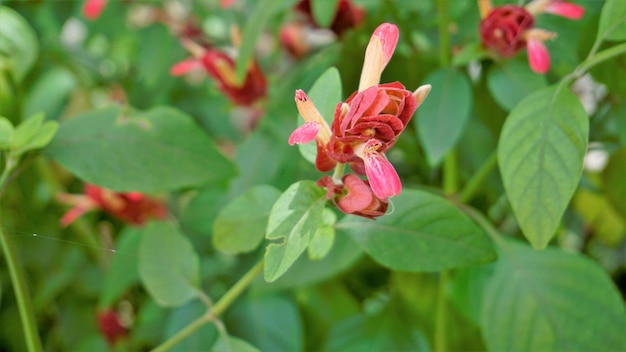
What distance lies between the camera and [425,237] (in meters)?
0.33

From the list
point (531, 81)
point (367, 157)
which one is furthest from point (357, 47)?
point (367, 157)

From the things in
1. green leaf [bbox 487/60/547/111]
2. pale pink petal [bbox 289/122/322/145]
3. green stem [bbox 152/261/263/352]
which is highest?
pale pink petal [bbox 289/122/322/145]

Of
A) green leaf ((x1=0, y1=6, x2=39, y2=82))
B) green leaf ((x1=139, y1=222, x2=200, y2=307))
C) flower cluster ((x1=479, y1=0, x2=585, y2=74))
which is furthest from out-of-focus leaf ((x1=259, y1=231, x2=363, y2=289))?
green leaf ((x1=0, y1=6, x2=39, y2=82))

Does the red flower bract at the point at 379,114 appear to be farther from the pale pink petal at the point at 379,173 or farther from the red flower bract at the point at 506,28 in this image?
the red flower bract at the point at 506,28

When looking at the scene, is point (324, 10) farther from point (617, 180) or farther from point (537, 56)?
point (617, 180)

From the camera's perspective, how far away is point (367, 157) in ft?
0.83

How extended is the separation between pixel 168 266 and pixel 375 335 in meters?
0.16

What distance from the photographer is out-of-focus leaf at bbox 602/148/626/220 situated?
516 mm

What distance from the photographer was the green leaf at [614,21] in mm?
311

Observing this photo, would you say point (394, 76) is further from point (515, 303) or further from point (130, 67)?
point (130, 67)

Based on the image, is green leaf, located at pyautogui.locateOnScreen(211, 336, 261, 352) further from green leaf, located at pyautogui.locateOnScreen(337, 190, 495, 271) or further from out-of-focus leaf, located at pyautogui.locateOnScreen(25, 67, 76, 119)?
out-of-focus leaf, located at pyautogui.locateOnScreen(25, 67, 76, 119)

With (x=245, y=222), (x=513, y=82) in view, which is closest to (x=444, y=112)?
(x=513, y=82)

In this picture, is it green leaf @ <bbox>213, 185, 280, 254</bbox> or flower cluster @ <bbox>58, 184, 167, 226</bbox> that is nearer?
green leaf @ <bbox>213, 185, 280, 254</bbox>

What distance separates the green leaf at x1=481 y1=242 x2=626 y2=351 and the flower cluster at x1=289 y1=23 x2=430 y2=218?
15cm
